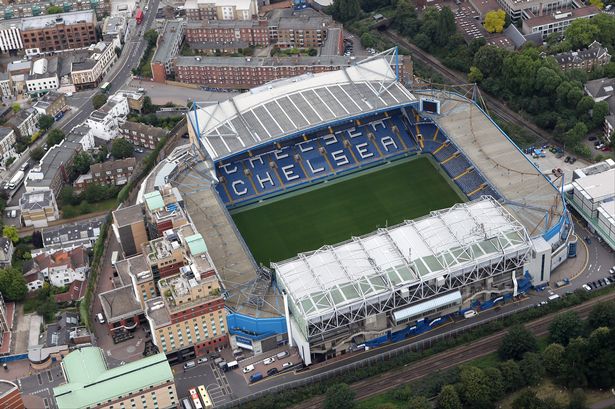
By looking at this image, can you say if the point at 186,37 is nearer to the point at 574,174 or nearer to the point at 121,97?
the point at 121,97

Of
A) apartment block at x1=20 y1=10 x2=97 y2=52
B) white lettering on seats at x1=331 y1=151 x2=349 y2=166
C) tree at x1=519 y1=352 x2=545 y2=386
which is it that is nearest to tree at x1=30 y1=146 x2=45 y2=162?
apartment block at x1=20 y1=10 x2=97 y2=52

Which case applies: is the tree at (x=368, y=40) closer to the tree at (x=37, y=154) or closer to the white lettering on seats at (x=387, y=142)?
the white lettering on seats at (x=387, y=142)

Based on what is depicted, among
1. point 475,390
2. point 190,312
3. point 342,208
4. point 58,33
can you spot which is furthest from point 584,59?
point 58,33

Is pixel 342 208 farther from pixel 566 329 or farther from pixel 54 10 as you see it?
pixel 54 10

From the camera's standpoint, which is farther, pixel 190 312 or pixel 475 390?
pixel 190 312

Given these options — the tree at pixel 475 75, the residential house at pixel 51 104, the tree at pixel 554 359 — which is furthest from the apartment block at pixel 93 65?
the tree at pixel 554 359
